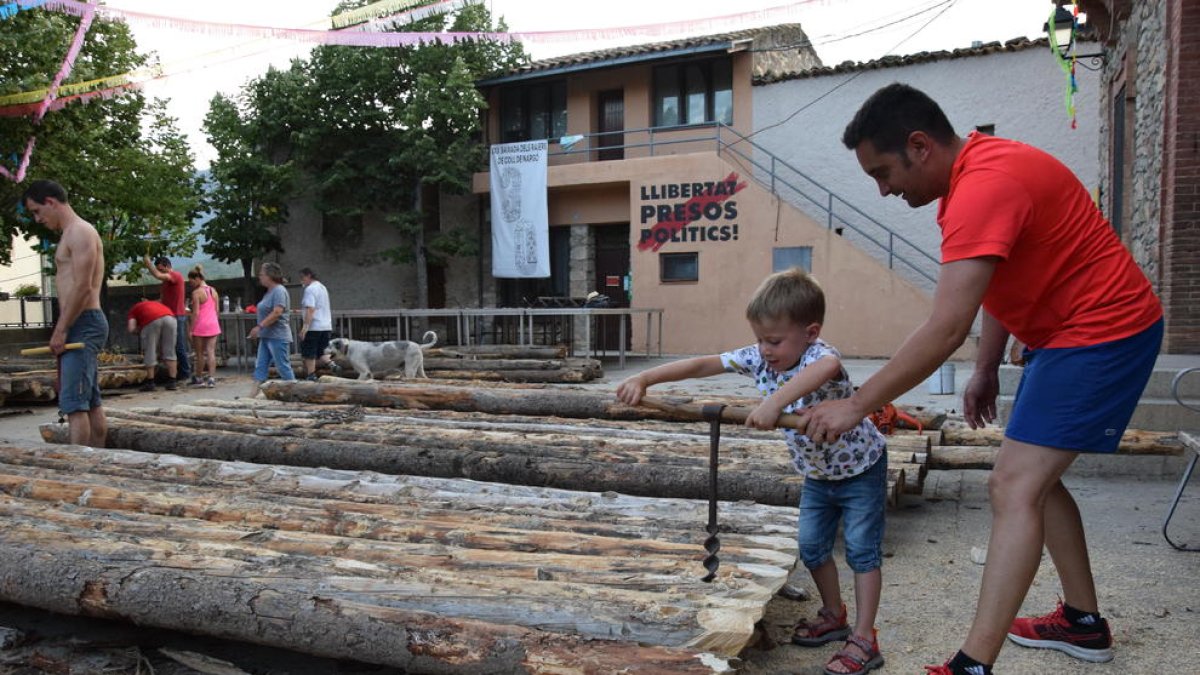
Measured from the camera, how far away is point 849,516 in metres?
2.91

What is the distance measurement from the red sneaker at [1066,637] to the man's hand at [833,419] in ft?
3.68

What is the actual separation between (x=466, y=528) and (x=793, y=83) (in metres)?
17.2

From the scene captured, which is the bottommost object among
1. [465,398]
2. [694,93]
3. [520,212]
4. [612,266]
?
[465,398]

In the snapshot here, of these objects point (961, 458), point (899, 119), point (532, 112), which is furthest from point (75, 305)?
point (532, 112)

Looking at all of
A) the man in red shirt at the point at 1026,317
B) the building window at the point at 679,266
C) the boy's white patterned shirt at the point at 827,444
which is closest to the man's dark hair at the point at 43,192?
the boy's white patterned shirt at the point at 827,444

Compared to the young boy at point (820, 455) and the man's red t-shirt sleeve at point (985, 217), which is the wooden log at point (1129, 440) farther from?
the man's red t-shirt sleeve at point (985, 217)

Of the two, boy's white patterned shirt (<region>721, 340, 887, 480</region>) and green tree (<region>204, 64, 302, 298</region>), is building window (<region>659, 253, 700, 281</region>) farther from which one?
boy's white patterned shirt (<region>721, 340, 887, 480</region>)

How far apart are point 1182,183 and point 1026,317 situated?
6.85 metres

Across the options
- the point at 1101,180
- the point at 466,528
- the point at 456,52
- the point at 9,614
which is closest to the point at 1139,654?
the point at 466,528

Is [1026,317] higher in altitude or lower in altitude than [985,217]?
lower

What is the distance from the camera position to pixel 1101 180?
41.5 feet

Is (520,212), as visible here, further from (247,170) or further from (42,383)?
(42,383)

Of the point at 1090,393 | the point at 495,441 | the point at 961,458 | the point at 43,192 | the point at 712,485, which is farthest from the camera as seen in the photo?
the point at 43,192

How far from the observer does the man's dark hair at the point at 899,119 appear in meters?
2.51
